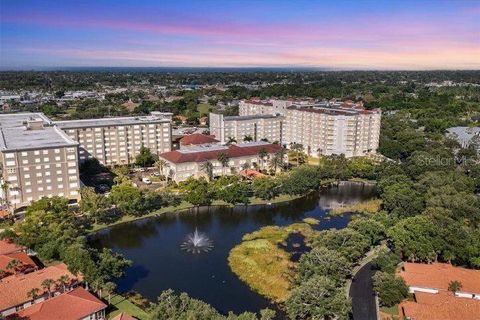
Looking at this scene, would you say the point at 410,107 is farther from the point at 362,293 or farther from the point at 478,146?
the point at 362,293

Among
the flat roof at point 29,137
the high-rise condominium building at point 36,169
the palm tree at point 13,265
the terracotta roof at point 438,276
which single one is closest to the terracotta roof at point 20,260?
the palm tree at point 13,265

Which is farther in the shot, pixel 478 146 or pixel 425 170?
pixel 478 146

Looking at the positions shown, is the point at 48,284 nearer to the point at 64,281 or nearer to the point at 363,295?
the point at 64,281

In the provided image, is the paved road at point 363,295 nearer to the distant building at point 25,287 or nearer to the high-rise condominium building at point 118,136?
the distant building at point 25,287

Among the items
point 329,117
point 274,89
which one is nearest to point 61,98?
point 274,89

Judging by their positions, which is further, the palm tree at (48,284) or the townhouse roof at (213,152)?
the townhouse roof at (213,152)

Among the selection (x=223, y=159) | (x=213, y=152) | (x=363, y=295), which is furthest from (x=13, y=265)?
(x=213, y=152)
